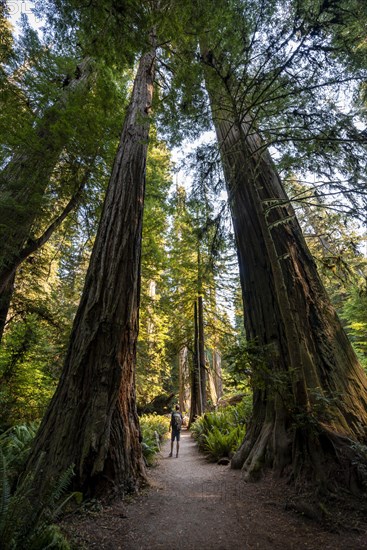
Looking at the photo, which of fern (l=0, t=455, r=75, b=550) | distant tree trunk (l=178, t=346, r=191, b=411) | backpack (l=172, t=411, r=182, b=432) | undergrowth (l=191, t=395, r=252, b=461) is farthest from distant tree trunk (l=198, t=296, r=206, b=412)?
fern (l=0, t=455, r=75, b=550)

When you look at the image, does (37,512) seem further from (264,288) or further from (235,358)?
(264,288)

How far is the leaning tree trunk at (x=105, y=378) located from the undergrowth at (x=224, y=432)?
3081mm

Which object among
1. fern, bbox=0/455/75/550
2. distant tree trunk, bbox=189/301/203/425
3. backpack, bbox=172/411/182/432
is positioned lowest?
fern, bbox=0/455/75/550

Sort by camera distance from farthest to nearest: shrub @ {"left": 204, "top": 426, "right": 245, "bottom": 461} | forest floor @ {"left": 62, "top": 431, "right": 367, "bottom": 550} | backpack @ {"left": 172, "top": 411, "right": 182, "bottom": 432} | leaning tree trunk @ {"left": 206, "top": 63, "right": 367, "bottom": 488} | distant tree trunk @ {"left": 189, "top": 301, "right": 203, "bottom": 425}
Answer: distant tree trunk @ {"left": 189, "top": 301, "right": 203, "bottom": 425} → backpack @ {"left": 172, "top": 411, "right": 182, "bottom": 432} → shrub @ {"left": 204, "top": 426, "right": 245, "bottom": 461} → leaning tree trunk @ {"left": 206, "top": 63, "right": 367, "bottom": 488} → forest floor @ {"left": 62, "top": 431, "right": 367, "bottom": 550}

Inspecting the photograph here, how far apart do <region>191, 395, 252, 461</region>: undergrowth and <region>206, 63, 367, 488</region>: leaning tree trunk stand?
1.64 metres

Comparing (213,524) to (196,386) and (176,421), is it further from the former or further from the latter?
(196,386)

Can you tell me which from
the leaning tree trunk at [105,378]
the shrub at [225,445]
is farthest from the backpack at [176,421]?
the leaning tree trunk at [105,378]

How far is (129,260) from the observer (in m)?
4.34

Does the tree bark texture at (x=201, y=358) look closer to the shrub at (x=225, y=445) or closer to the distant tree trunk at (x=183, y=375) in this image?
the distant tree trunk at (x=183, y=375)

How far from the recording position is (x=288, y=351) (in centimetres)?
431

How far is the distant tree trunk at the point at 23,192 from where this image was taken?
4277 millimetres

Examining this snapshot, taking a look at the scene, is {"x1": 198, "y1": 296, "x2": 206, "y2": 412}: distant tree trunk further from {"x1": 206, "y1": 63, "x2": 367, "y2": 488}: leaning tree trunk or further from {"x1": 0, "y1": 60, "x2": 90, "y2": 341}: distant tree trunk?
{"x1": 0, "y1": 60, "x2": 90, "y2": 341}: distant tree trunk

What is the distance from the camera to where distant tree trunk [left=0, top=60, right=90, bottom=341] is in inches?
168

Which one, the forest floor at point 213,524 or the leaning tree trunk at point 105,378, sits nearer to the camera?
the forest floor at point 213,524
